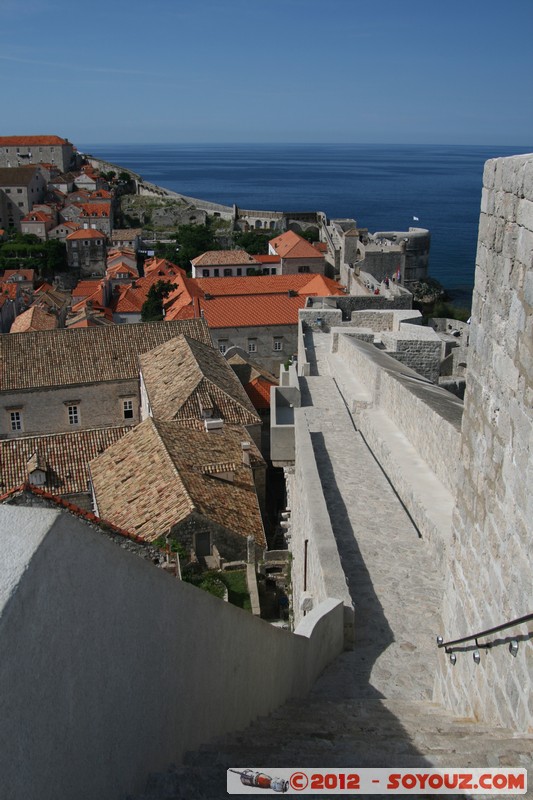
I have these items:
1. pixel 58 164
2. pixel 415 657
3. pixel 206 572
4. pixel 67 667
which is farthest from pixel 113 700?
pixel 58 164

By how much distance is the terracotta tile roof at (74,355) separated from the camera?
19781mm

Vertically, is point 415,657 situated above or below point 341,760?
below

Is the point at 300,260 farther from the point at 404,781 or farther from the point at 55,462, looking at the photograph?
the point at 404,781

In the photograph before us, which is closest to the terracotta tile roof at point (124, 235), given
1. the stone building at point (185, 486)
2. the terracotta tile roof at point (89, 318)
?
the terracotta tile roof at point (89, 318)

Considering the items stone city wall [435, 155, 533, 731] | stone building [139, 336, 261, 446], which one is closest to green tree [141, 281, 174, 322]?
stone building [139, 336, 261, 446]

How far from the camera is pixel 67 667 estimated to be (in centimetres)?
185

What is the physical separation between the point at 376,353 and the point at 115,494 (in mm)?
5965

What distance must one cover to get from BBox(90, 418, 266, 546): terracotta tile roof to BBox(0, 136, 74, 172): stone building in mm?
98023

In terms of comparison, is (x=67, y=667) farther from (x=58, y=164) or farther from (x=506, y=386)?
(x=58, y=164)

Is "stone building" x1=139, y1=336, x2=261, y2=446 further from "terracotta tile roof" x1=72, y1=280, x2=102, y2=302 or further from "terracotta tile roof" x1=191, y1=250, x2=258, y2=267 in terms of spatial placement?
"terracotta tile roof" x1=191, y1=250, x2=258, y2=267

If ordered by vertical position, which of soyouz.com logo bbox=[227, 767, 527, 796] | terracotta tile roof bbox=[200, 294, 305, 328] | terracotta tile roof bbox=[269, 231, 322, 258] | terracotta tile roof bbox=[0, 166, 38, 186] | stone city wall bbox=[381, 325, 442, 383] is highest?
terracotta tile roof bbox=[0, 166, 38, 186]

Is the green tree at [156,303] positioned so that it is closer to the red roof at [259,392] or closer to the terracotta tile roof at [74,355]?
the terracotta tile roof at [74,355]

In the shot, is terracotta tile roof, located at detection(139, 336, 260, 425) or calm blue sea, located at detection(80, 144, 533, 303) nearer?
terracotta tile roof, located at detection(139, 336, 260, 425)

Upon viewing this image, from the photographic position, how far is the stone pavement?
115 inches
